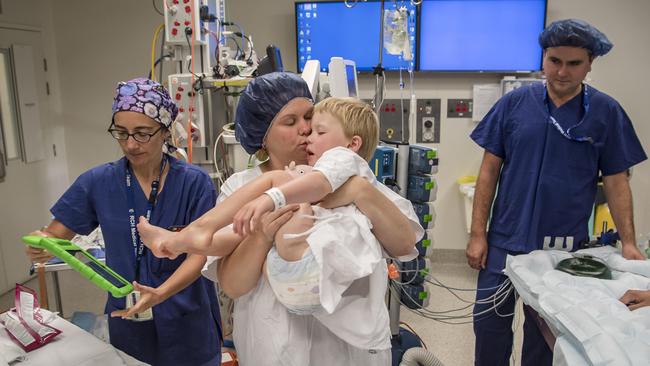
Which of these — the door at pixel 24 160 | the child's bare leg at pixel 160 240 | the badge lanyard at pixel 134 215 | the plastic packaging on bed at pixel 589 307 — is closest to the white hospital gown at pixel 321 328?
the child's bare leg at pixel 160 240

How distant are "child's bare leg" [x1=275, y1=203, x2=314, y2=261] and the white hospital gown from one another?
6.2 inches

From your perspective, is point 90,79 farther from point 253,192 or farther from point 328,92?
point 253,192

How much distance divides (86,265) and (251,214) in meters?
0.50

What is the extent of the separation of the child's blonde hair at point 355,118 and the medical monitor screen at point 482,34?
2809 mm

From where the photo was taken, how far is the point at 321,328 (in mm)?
1146

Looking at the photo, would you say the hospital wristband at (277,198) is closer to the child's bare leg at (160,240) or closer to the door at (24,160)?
the child's bare leg at (160,240)

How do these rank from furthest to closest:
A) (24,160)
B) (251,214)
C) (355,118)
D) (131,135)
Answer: (24,160) < (131,135) < (355,118) < (251,214)

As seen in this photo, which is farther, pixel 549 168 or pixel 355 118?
pixel 549 168

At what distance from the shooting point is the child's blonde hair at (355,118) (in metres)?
1.21

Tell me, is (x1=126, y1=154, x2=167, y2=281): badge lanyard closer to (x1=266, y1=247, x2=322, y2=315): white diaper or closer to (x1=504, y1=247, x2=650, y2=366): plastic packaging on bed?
(x1=266, y1=247, x2=322, y2=315): white diaper

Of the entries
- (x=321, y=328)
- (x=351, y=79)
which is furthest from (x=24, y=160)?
(x=321, y=328)

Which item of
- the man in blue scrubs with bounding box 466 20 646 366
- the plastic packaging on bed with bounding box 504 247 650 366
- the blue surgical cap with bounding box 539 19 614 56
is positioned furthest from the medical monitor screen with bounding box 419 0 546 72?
the plastic packaging on bed with bounding box 504 247 650 366

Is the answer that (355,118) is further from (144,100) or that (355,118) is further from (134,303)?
(134,303)

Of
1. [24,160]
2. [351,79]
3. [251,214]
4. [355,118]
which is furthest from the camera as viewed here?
[24,160]
